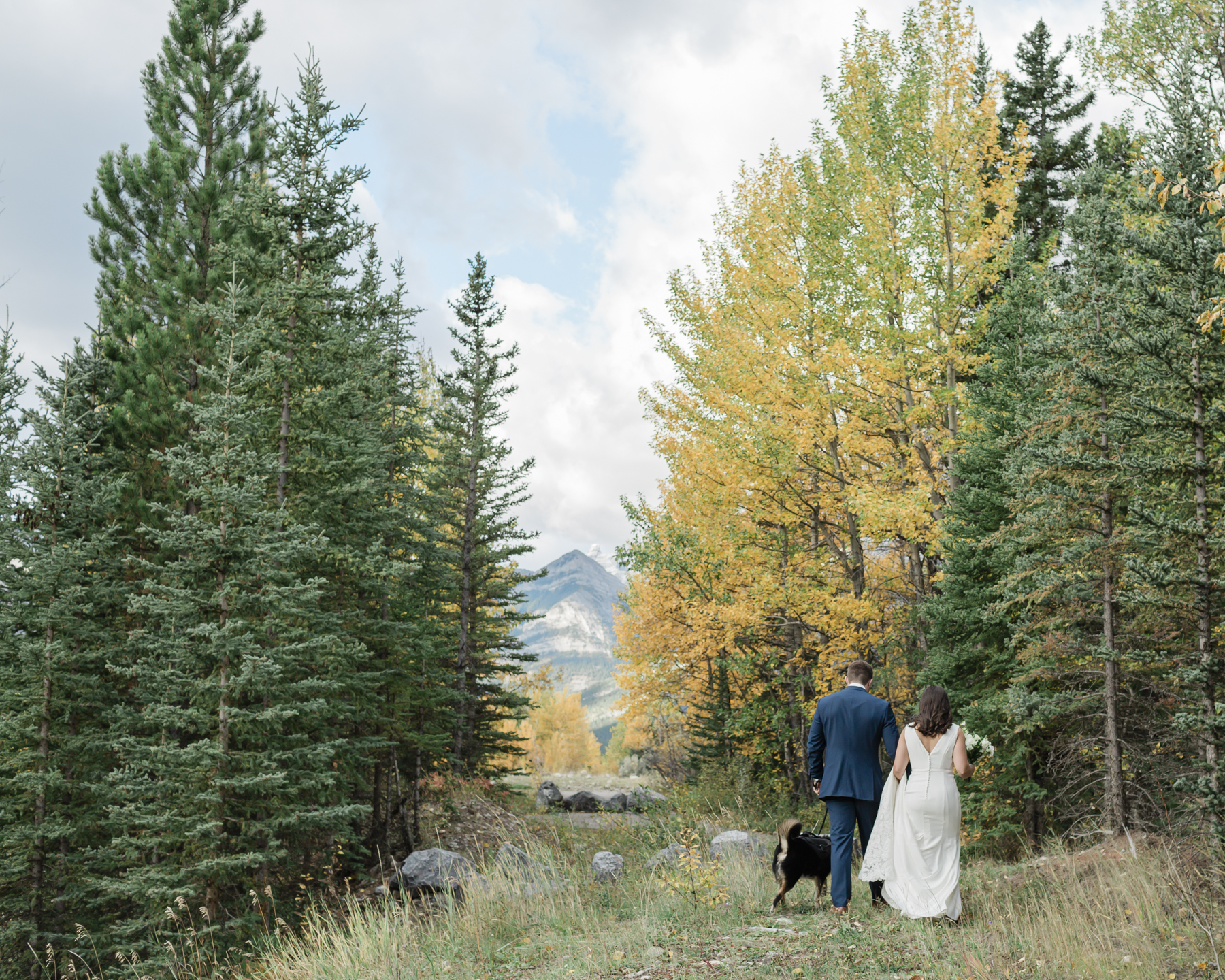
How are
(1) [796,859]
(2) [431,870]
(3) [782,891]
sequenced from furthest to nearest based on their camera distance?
1. (2) [431,870]
2. (1) [796,859]
3. (3) [782,891]

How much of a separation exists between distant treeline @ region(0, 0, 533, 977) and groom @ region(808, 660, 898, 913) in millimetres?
5677

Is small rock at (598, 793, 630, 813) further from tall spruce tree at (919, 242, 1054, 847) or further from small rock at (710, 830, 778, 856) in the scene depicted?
tall spruce tree at (919, 242, 1054, 847)

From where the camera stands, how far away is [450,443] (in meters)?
20.6

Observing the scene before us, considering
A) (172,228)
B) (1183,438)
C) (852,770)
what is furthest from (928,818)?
(172,228)

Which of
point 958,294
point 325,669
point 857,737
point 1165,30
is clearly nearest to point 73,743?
point 325,669

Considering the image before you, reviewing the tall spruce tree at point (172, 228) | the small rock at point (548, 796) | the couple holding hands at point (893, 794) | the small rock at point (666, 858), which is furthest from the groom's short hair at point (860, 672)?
the small rock at point (548, 796)

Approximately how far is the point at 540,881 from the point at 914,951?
4.33 metres

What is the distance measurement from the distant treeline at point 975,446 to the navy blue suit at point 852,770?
8.37 feet

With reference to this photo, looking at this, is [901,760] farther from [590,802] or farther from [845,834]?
[590,802]

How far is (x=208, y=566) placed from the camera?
9.42 metres

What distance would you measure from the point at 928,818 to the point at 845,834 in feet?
2.35

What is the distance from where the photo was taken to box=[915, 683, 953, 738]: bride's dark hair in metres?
5.85

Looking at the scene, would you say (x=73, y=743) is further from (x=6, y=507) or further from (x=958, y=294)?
(x=958, y=294)

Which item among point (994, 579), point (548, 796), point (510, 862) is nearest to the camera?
point (510, 862)
